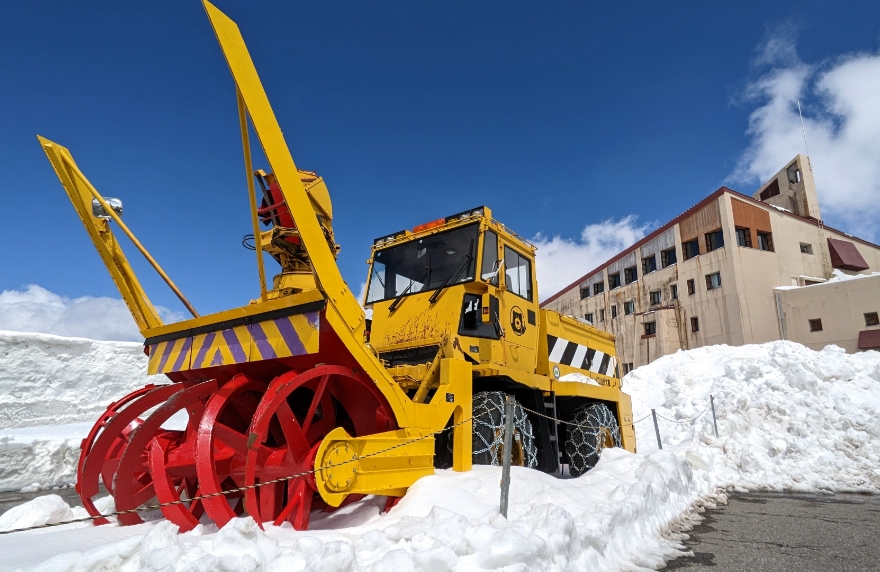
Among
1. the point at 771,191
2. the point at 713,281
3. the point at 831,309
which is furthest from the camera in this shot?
the point at 771,191

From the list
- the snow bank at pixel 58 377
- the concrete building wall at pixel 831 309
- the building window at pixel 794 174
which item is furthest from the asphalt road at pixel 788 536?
the building window at pixel 794 174

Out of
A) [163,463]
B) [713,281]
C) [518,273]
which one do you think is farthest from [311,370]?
[713,281]

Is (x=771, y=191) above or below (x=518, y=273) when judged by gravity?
above

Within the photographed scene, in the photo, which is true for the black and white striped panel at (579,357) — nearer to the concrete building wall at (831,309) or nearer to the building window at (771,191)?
the concrete building wall at (831,309)

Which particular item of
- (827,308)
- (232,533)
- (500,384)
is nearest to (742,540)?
(500,384)

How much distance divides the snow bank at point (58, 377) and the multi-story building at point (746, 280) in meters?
24.6

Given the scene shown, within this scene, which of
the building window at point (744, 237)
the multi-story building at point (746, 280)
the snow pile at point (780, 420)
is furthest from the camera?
the building window at point (744, 237)

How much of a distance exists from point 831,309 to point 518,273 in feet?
81.4

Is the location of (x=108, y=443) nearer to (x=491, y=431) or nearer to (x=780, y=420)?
(x=491, y=431)

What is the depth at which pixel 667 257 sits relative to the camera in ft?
98.8

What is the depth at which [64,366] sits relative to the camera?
17.0 metres

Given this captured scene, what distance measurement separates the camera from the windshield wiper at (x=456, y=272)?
19.0 ft

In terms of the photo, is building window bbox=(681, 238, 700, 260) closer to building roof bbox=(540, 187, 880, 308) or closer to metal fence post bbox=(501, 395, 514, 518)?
building roof bbox=(540, 187, 880, 308)

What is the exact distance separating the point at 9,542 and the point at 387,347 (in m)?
3.47
